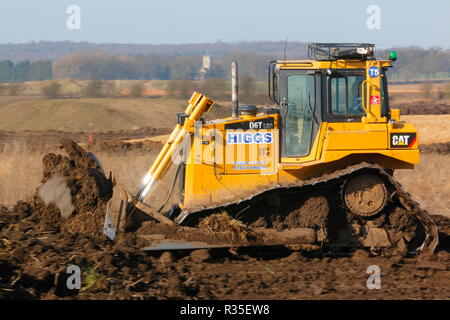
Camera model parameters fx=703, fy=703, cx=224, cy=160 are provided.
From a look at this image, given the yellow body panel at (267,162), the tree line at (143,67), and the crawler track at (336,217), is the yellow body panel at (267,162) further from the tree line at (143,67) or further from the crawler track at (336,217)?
the tree line at (143,67)

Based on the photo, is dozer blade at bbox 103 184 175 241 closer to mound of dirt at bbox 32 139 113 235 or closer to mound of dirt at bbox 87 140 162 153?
mound of dirt at bbox 32 139 113 235

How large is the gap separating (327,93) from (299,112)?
1.92 feet

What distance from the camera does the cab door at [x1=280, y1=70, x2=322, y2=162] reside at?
12.3 m

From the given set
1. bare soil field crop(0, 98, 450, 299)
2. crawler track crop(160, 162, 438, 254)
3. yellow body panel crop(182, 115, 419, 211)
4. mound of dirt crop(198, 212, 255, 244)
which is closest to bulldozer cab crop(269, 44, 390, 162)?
yellow body panel crop(182, 115, 419, 211)

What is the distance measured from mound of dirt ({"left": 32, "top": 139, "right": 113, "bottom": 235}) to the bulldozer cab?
11.5 feet

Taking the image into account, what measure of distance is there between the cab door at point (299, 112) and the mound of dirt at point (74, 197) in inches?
136

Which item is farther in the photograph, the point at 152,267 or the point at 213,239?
the point at 213,239

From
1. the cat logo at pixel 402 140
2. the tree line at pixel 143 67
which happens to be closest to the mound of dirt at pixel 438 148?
the cat logo at pixel 402 140

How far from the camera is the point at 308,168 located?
12.3m

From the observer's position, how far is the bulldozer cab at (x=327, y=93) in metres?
12.2

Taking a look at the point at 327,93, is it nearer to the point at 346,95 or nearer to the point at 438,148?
the point at 346,95

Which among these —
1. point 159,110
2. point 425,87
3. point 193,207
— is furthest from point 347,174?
point 425,87

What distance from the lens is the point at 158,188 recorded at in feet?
42.9

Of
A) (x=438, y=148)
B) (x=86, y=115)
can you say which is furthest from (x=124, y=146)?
(x=86, y=115)
